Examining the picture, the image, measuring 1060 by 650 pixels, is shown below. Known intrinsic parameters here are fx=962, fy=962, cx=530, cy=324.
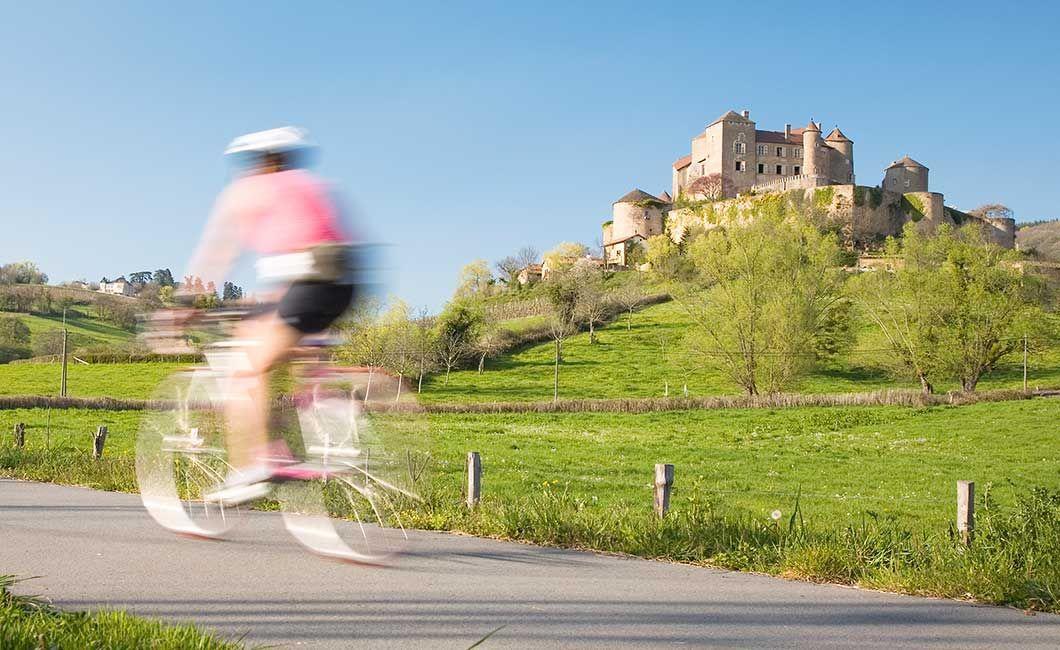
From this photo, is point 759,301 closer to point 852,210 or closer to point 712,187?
point 852,210

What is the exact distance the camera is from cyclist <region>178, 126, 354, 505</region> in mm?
4680

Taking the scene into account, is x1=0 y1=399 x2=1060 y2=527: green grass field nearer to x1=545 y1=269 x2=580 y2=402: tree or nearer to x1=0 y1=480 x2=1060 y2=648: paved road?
x1=0 y1=480 x2=1060 y2=648: paved road

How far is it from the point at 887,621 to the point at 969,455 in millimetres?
27598

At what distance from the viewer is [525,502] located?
735 centimetres

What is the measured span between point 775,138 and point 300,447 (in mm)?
138480

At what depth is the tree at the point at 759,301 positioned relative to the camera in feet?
161

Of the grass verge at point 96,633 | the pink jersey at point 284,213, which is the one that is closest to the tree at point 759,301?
the pink jersey at point 284,213

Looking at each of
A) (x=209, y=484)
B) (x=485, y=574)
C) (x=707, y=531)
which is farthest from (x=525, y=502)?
(x=209, y=484)

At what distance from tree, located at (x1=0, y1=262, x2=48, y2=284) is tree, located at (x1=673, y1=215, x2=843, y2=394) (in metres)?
43.2

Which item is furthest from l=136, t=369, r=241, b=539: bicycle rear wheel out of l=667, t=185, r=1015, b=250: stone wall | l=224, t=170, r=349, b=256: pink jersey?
l=667, t=185, r=1015, b=250: stone wall

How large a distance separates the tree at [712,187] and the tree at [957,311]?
76802mm

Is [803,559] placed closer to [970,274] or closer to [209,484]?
[209,484]

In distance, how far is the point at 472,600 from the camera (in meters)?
4.55

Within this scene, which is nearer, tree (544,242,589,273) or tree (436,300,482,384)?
tree (436,300,482,384)
